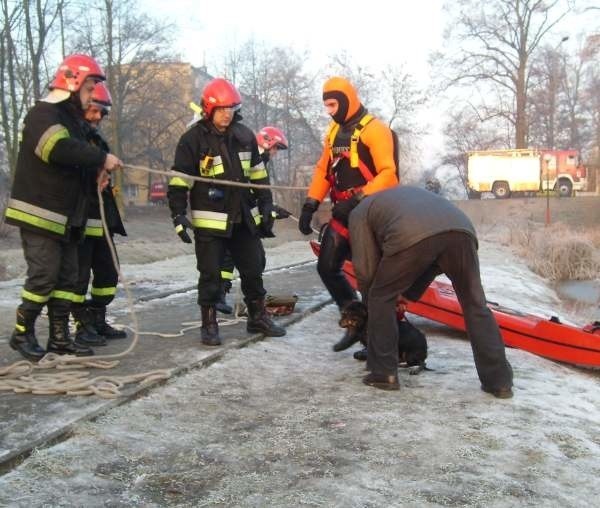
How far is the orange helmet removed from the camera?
5078 mm

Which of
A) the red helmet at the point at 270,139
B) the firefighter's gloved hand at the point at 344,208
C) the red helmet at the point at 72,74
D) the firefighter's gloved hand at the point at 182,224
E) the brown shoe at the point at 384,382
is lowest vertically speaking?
the brown shoe at the point at 384,382

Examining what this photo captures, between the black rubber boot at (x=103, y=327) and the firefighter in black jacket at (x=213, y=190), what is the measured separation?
31.9 inches

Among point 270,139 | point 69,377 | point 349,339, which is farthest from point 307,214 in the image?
point 270,139

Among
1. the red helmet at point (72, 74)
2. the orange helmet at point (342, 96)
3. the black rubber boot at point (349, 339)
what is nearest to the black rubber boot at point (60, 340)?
the red helmet at point (72, 74)

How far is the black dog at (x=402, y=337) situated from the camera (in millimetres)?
4699

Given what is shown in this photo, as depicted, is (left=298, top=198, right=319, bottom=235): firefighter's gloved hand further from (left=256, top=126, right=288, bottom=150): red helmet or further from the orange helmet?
(left=256, top=126, right=288, bottom=150): red helmet

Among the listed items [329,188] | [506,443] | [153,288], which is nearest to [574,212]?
[153,288]

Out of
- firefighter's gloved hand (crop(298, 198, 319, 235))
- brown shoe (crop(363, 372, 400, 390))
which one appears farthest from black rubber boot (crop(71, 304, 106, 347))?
brown shoe (crop(363, 372, 400, 390))

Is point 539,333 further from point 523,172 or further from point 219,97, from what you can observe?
point 523,172

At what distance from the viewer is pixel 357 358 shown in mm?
4961

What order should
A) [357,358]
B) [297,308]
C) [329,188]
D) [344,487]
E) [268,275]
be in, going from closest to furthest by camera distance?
[344,487]
[357,358]
[329,188]
[297,308]
[268,275]

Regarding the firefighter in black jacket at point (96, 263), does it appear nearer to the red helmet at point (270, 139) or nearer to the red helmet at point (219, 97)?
the red helmet at point (219, 97)

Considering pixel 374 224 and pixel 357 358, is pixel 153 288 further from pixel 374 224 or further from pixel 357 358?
pixel 374 224

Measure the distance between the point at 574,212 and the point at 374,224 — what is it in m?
29.2
